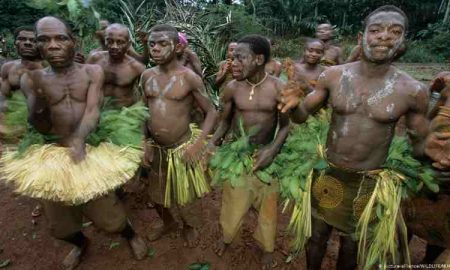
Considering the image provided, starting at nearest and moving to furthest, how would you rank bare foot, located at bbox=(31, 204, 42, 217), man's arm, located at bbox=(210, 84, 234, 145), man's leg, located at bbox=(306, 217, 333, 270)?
man's leg, located at bbox=(306, 217, 333, 270) < man's arm, located at bbox=(210, 84, 234, 145) < bare foot, located at bbox=(31, 204, 42, 217)

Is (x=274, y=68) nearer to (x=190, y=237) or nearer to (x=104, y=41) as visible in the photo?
(x=104, y=41)

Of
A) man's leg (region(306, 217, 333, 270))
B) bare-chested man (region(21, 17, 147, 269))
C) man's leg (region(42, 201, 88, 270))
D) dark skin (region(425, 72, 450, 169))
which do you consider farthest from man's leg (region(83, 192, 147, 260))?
dark skin (region(425, 72, 450, 169))

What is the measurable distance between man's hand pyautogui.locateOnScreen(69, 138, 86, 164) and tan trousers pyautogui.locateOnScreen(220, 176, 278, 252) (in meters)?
1.21

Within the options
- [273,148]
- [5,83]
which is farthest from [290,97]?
[5,83]

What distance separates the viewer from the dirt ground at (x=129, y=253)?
10.9 feet

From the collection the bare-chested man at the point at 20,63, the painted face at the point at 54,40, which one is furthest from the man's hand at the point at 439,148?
the bare-chested man at the point at 20,63

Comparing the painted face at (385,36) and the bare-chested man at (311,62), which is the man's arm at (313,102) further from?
the bare-chested man at (311,62)

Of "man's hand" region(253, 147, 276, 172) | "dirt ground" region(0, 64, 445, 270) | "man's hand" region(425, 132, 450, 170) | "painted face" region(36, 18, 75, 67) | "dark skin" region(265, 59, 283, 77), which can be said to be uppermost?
"painted face" region(36, 18, 75, 67)

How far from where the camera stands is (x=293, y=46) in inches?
684

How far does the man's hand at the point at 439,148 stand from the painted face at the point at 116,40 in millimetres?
3102

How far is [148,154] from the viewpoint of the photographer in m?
3.41

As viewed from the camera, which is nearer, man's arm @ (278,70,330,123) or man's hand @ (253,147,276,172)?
man's arm @ (278,70,330,123)

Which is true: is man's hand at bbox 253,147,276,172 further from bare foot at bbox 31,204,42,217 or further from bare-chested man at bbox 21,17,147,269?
bare foot at bbox 31,204,42,217

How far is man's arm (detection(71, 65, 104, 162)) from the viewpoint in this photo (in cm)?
272
